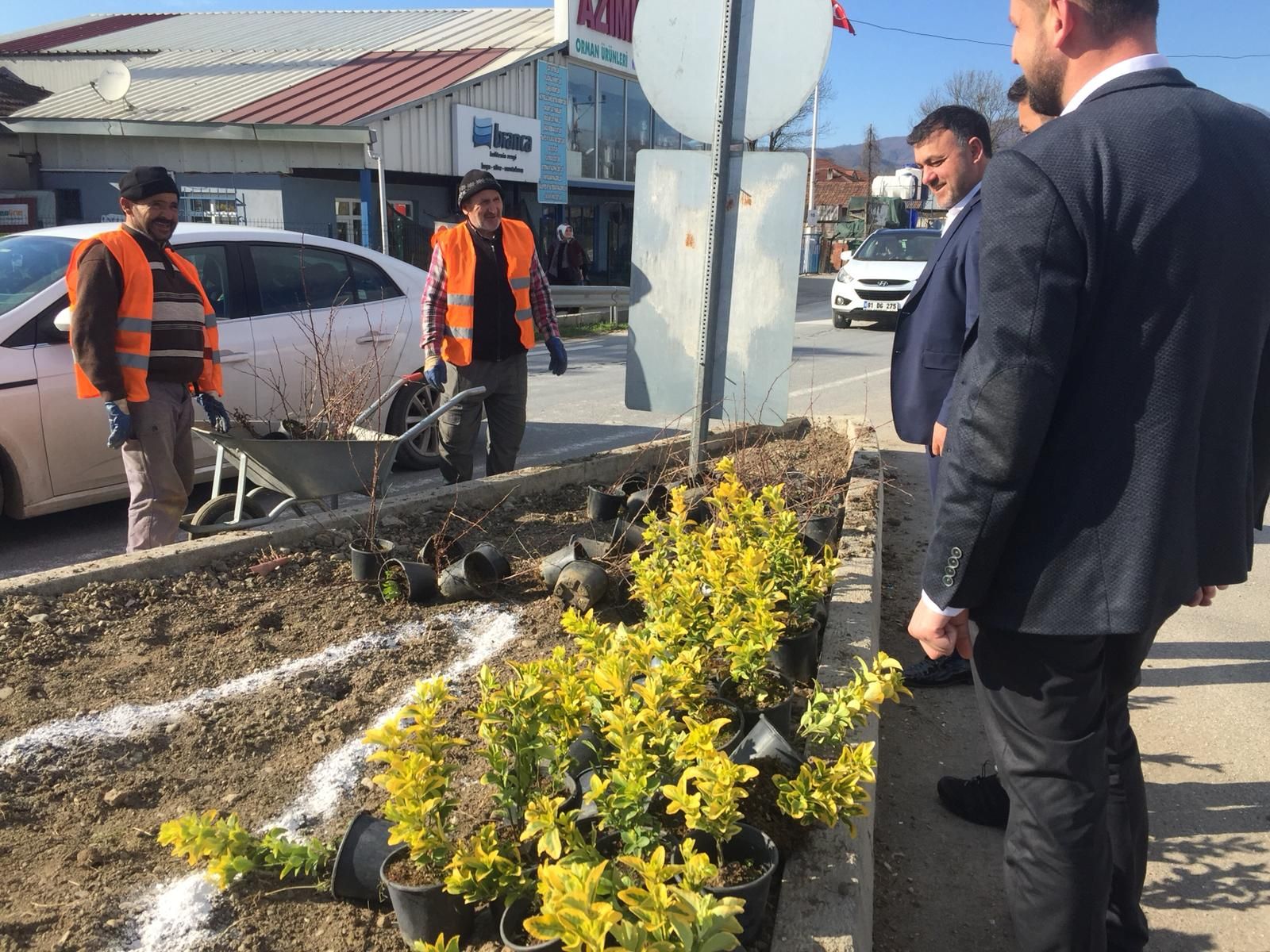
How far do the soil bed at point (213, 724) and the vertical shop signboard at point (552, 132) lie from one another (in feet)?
61.2

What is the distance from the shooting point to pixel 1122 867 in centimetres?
219

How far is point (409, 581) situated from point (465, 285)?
6.79 ft

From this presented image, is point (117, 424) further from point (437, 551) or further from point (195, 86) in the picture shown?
point (195, 86)

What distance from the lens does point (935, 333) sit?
3145 millimetres

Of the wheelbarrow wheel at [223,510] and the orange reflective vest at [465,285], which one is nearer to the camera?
the wheelbarrow wheel at [223,510]

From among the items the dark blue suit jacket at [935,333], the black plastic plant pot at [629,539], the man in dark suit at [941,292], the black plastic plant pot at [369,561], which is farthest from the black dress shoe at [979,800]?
the black plastic plant pot at [369,561]

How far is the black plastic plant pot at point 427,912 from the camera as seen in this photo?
190 centimetres

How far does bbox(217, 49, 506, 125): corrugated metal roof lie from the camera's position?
16875 millimetres

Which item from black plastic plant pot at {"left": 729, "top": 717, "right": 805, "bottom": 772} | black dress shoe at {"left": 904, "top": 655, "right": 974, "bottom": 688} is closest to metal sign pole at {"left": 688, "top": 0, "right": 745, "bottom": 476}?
black dress shoe at {"left": 904, "top": 655, "right": 974, "bottom": 688}

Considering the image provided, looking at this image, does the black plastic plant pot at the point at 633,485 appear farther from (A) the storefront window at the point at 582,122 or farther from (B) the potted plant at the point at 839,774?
(A) the storefront window at the point at 582,122

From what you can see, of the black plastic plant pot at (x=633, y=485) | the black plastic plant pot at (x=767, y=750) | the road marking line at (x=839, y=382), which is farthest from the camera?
the road marking line at (x=839, y=382)

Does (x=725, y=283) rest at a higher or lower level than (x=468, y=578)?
higher

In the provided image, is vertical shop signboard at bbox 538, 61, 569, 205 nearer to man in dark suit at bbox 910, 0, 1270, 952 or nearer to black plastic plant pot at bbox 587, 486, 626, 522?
black plastic plant pot at bbox 587, 486, 626, 522

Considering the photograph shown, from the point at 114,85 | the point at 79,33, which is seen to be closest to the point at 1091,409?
the point at 114,85
